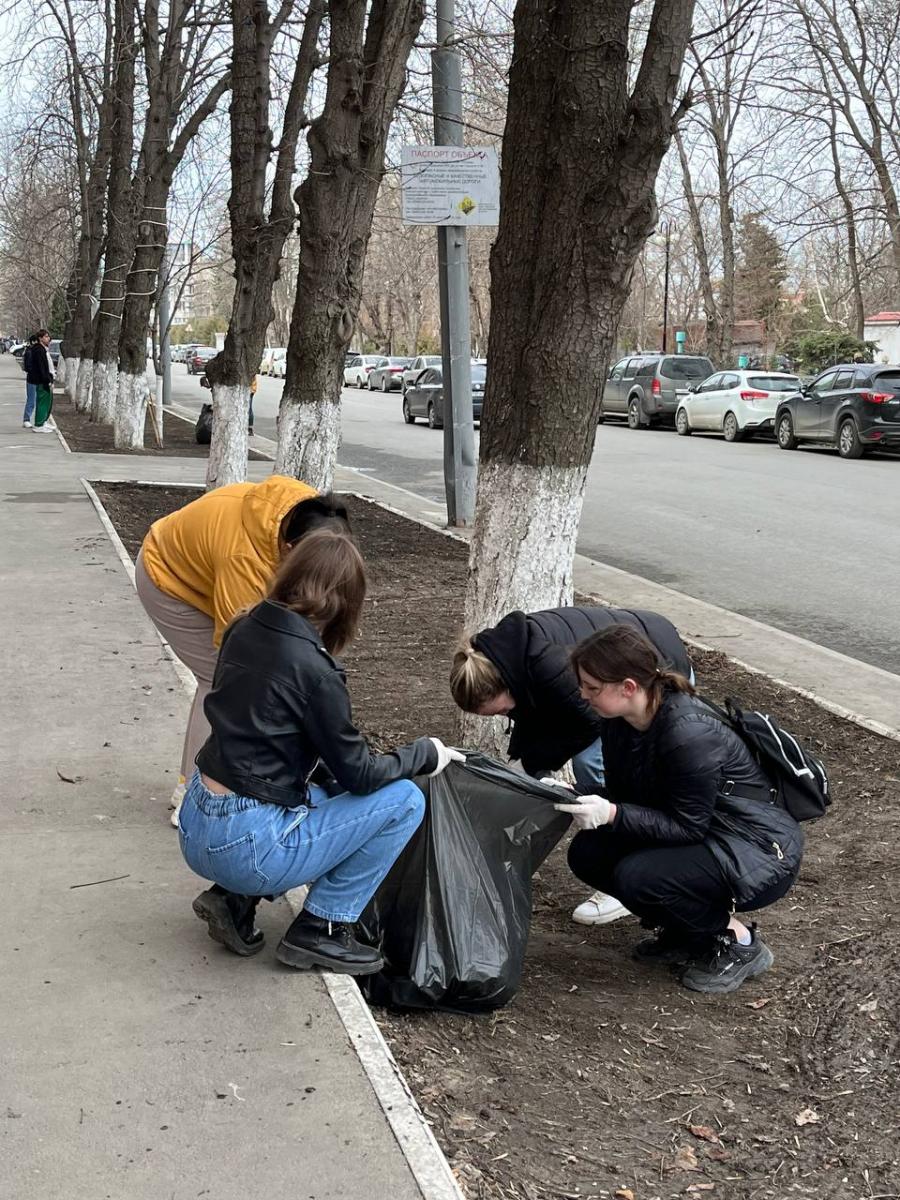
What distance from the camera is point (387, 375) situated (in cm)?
5184

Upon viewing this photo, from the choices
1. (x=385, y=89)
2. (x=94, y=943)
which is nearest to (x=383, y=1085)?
(x=94, y=943)

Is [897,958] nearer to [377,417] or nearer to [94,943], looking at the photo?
[94,943]

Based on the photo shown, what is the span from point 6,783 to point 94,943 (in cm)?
151

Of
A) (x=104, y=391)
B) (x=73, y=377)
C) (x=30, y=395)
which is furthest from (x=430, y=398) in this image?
(x=73, y=377)

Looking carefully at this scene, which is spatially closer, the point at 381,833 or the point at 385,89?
the point at 381,833

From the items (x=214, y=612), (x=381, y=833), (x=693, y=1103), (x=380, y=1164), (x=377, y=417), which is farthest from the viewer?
(x=377, y=417)

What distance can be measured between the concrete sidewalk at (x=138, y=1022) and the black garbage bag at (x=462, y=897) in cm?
27

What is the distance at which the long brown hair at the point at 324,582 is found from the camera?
3.21 metres

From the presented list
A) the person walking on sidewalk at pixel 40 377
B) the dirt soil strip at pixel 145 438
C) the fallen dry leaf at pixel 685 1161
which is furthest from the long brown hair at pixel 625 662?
the person walking on sidewalk at pixel 40 377

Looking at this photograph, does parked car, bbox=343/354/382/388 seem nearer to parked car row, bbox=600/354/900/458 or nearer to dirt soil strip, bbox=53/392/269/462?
dirt soil strip, bbox=53/392/269/462

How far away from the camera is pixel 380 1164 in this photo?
2518 mm

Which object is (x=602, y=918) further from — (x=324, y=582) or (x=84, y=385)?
(x=84, y=385)

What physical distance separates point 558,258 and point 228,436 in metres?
8.45

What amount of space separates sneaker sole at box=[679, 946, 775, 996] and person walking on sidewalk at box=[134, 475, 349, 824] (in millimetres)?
1614
